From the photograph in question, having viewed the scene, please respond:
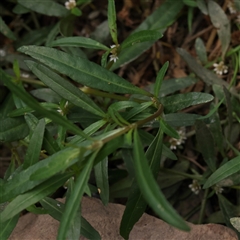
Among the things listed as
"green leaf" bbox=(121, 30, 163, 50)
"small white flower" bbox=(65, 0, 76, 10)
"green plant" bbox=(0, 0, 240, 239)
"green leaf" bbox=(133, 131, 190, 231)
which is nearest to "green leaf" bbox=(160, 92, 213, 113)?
"green plant" bbox=(0, 0, 240, 239)

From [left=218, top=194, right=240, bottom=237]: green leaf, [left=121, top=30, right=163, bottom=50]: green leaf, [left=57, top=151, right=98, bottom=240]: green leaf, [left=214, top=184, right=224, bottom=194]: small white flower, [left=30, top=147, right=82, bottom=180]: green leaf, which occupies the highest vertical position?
[left=121, top=30, right=163, bottom=50]: green leaf

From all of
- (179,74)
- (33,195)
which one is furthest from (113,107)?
(179,74)

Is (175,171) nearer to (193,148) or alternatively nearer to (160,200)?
(193,148)

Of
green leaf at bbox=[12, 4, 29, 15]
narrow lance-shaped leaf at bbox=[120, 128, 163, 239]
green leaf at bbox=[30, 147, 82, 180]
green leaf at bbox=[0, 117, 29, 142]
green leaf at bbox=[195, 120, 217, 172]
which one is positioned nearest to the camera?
green leaf at bbox=[30, 147, 82, 180]

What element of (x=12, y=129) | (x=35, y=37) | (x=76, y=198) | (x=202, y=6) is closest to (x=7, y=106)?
(x=12, y=129)

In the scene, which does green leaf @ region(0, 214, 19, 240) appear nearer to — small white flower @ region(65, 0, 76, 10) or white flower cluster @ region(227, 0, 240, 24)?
small white flower @ region(65, 0, 76, 10)

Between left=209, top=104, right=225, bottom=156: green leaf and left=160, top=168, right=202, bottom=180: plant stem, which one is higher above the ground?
left=209, top=104, right=225, bottom=156: green leaf

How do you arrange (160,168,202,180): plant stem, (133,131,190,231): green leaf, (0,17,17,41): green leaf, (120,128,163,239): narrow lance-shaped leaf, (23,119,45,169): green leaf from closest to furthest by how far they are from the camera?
(133,131,190,231): green leaf → (23,119,45,169): green leaf → (120,128,163,239): narrow lance-shaped leaf → (160,168,202,180): plant stem → (0,17,17,41): green leaf

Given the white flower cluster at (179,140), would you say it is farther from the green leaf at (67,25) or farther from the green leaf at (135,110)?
the green leaf at (67,25)

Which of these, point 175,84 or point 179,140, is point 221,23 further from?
point 179,140
